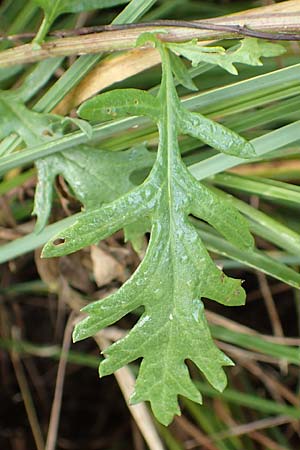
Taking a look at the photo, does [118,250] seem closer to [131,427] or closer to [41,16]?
[41,16]

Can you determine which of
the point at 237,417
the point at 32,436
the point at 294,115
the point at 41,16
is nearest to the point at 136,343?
the point at 294,115

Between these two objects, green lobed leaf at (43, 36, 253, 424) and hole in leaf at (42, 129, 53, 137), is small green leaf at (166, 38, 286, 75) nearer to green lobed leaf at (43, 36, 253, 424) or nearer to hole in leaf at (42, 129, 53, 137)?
green lobed leaf at (43, 36, 253, 424)

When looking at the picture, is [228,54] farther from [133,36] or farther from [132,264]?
[132,264]

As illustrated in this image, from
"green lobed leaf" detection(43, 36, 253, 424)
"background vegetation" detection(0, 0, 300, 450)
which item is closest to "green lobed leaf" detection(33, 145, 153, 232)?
"background vegetation" detection(0, 0, 300, 450)

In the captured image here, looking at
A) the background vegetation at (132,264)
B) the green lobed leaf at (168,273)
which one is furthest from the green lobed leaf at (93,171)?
the green lobed leaf at (168,273)

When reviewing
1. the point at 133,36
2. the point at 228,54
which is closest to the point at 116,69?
the point at 133,36

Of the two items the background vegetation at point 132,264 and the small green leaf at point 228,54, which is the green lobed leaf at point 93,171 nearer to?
the background vegetation at point 132,264
